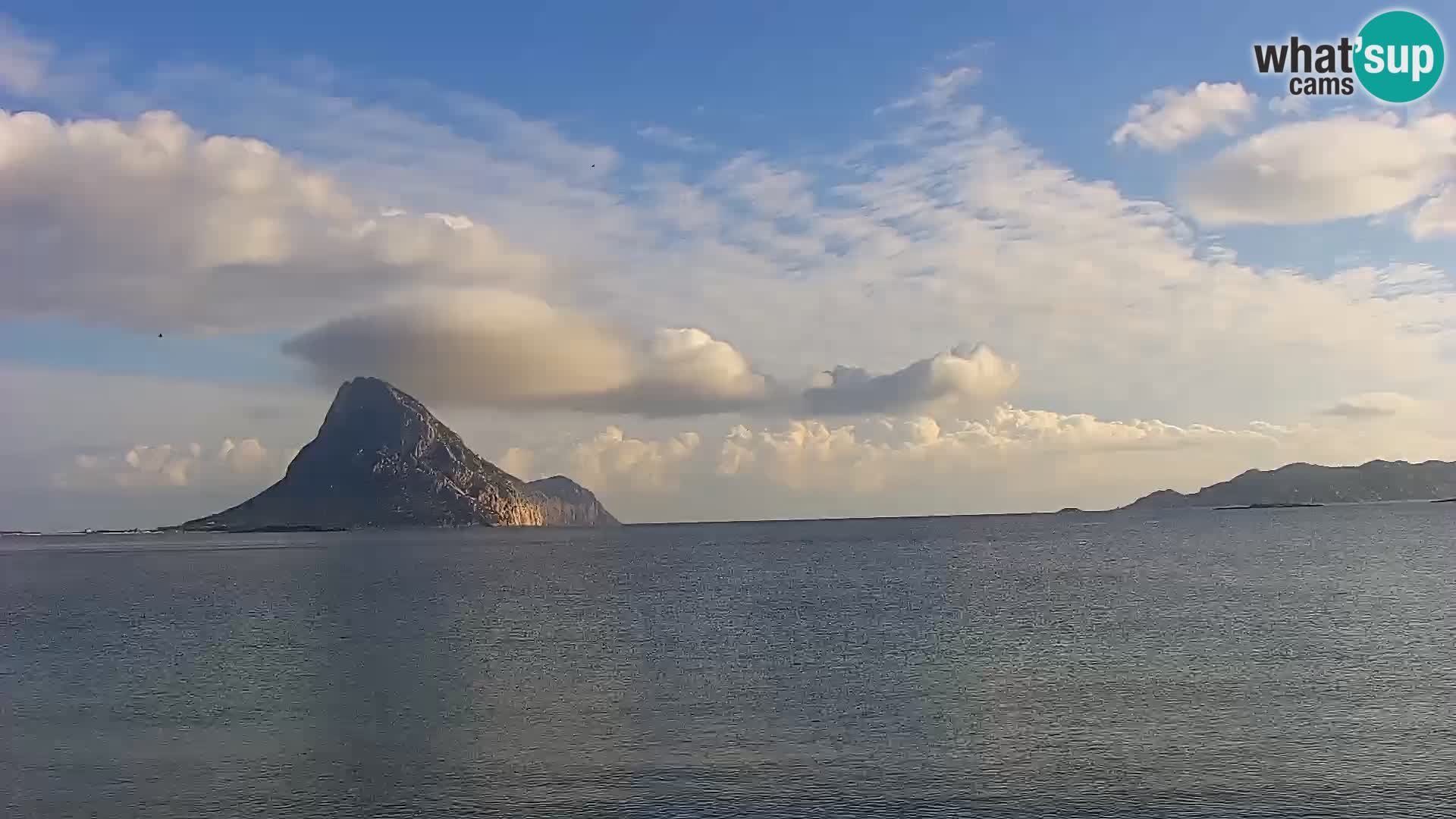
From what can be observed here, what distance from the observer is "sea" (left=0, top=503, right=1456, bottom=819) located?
120ft

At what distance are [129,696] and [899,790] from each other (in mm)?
41154

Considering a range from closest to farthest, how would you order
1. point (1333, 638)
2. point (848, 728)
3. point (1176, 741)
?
point (1176, 741), point (848, 728), point (1333, 638)

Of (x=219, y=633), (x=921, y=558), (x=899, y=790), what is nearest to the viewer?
(x=899, y=790)

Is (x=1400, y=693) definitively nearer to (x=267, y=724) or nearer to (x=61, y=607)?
(x=267, y=724)

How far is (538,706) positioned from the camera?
171 ft

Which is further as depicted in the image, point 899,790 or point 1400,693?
point 1400,693

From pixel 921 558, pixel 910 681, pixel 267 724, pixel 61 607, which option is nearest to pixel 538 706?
pixel 267 724

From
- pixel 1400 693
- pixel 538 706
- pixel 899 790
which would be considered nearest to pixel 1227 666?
pixel 1400 693

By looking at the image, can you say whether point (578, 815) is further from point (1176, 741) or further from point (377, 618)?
point (377, 618)

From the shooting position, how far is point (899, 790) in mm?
36656

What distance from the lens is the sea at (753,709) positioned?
1435 inches

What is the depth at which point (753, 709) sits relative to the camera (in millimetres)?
50312

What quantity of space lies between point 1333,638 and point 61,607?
11607cm

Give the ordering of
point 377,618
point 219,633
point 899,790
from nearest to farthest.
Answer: point 899,790, point 219,633, point 377,618
